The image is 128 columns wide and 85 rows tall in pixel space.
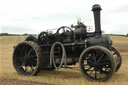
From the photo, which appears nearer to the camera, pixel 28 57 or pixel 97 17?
pixel 97 17

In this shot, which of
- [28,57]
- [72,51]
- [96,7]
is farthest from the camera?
[28,57]

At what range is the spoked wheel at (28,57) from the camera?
962 centimetres

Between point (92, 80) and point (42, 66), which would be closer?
point (92, 80)

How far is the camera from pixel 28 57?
33.4 ft

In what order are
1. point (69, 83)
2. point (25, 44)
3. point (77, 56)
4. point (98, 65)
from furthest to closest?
point (25, 44), point (77, 56), point (98, 65), point (69, 83)

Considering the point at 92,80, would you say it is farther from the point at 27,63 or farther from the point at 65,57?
the point at 27,63

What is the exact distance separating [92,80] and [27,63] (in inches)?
150

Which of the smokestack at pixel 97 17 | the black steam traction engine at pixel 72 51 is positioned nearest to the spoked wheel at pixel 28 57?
the black steam traction engine at pixel 72 51

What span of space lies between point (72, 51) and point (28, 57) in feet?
7.79

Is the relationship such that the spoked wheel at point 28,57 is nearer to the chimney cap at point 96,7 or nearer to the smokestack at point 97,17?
the smokestack at point 97,17

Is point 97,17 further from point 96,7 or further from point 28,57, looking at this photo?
point 28,57

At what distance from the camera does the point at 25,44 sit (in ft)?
33.6

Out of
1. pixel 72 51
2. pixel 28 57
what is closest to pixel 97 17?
pixel 72 51

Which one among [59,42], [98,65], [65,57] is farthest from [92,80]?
[59,42]
